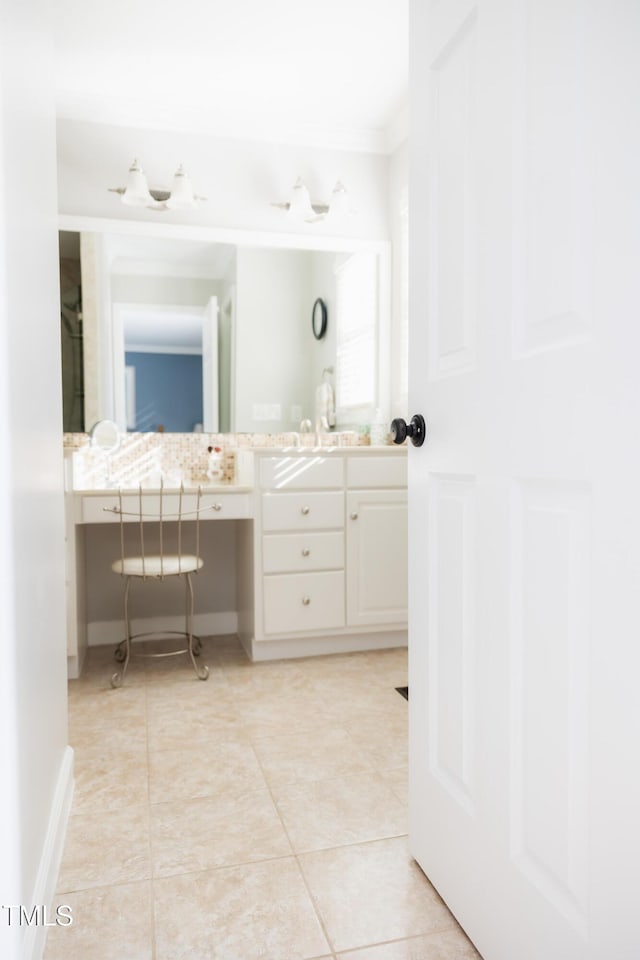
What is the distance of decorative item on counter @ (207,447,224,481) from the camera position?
336 centimetres

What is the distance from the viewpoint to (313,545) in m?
3.03

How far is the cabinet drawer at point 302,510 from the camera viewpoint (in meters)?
2.96

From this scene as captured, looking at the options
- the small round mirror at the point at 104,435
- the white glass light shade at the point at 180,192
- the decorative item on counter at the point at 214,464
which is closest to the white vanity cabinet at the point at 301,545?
the decorative item on counter at the point at 214,464

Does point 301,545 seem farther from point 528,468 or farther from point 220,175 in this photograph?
point 528,468

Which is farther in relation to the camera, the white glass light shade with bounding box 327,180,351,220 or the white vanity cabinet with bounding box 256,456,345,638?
the white glass light shade with bounding box 327,180,351,220

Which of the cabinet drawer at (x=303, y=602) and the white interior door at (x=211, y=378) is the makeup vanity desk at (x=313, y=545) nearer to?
the cabinet drawer at (x=303, y=602)

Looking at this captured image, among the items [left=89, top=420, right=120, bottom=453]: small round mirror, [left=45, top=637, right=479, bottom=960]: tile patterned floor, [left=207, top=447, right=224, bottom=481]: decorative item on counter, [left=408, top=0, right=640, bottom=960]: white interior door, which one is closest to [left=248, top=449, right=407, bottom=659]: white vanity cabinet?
[left=45, top=637, right=479, bottom=960]: tile patterned floor

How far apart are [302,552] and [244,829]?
1457mm

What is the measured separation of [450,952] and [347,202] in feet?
10.3

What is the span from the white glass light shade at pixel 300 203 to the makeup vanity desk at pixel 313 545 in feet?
4.17

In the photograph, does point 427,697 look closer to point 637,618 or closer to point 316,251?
point 637,618

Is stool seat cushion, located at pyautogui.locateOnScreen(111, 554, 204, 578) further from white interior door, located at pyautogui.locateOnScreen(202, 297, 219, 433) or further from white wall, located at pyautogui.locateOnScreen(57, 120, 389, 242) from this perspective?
white wall, located at pyautogui.locateOnScreen(57, 120, 389, 242)

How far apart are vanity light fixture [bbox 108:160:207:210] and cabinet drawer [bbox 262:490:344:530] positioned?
1.46 m

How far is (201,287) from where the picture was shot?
11.2 ft
